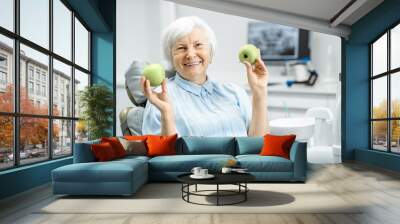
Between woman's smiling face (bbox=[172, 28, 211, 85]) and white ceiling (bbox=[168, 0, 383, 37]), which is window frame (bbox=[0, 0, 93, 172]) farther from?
white ceiling (bbox=[168, 0, 383, 37])

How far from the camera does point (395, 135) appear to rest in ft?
23.5

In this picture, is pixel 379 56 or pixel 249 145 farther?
pixel 379 56

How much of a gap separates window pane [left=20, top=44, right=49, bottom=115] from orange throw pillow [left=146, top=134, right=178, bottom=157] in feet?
4.79

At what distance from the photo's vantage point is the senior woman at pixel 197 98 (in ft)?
23.0

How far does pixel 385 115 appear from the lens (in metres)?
7.67

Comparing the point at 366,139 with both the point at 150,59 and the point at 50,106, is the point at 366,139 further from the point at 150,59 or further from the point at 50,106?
the point at 50,106

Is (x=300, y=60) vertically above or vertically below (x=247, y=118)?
above

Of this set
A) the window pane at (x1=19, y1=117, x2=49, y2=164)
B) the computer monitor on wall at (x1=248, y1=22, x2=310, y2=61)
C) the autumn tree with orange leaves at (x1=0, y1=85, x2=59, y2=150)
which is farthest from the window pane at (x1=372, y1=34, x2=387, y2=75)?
the window pane at (x1=19, y1=117, x2=49, y2=164)

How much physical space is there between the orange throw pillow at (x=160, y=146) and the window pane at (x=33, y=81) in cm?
146

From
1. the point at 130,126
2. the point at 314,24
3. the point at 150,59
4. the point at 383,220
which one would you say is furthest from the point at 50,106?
the point at 314,24

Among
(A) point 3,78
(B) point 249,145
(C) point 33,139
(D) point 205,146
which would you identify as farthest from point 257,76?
(A) point 3,78

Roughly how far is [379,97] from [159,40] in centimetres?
432

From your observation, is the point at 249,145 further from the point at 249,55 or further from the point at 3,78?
the point at 3,78

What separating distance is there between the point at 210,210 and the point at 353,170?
3880 millimetres
